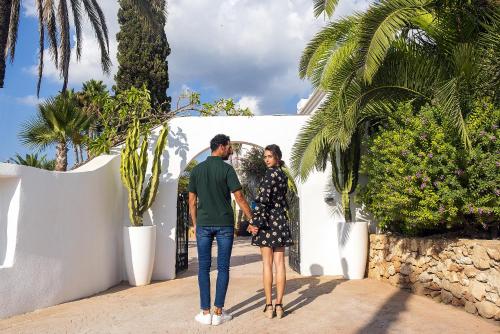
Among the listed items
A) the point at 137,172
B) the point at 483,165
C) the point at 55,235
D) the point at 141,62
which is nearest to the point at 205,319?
the point at 55,235

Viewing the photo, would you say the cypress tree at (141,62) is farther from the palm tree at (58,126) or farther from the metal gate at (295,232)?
the metal gate at (295,232)

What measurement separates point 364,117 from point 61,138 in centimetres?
673

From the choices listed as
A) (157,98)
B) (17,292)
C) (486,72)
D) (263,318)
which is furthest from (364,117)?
(157,98)

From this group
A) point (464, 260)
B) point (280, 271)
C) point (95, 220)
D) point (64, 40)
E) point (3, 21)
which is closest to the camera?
point (280, 271)

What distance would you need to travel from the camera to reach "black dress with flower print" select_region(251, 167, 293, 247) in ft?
15.2

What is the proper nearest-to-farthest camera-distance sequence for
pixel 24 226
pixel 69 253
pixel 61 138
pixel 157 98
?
pixel 24 226 < pixel 69 253 < pixel 61 138 < pixel 157 98

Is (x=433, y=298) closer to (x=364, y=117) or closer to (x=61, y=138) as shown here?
(x=364, y=117)

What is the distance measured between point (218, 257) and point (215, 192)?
636 mm

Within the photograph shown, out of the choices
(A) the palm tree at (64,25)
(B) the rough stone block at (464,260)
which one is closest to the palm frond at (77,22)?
(A) the palm tree at (64,25)

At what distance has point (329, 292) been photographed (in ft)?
20.2

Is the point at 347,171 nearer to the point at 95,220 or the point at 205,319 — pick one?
the point at 205,319

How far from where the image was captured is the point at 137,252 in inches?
268

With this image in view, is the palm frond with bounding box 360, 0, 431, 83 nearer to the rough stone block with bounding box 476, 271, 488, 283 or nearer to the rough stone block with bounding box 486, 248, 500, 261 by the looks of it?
the rough stone block with bounding box 486, 248, 500, 261

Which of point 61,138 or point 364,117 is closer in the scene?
point 364,117
